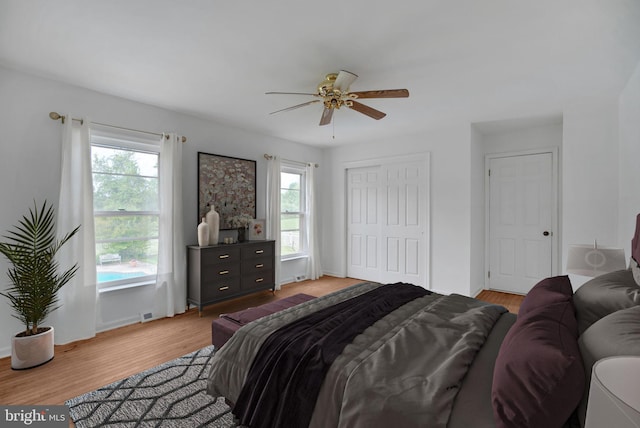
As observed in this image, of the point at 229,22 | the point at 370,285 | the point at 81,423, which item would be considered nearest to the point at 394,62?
the point at 229,22

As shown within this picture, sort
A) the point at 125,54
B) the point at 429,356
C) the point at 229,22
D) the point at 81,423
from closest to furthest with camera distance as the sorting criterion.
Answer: the point at 429,356 < the point at 81,423 < the point at 229,22 < the point at 125,54

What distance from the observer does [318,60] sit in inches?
99.5

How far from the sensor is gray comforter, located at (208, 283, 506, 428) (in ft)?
3.88

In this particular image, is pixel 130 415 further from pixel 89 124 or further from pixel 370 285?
pixel 89 124

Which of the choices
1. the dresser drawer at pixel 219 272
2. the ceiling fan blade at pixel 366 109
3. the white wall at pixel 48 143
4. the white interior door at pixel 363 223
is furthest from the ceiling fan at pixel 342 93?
the white interior door at pixel 363 223

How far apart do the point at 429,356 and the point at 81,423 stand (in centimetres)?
211

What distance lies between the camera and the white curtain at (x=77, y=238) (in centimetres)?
299

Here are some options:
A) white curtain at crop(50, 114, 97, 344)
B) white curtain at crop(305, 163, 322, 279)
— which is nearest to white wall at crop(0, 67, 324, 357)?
white curtain at crop(50, 114, 97, 344)

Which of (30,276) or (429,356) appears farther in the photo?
(30,276)

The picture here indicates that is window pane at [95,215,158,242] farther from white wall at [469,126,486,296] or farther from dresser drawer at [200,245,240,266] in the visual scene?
white wall at [469,126,486,296]

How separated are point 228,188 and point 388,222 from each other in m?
2.75

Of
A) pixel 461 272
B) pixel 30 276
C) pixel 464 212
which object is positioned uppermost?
pixel 464 212

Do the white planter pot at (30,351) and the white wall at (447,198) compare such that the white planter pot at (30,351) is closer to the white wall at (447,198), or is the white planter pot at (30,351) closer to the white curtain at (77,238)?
the white curtain at (77,238)

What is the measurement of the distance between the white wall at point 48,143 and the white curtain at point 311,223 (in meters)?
2.19
